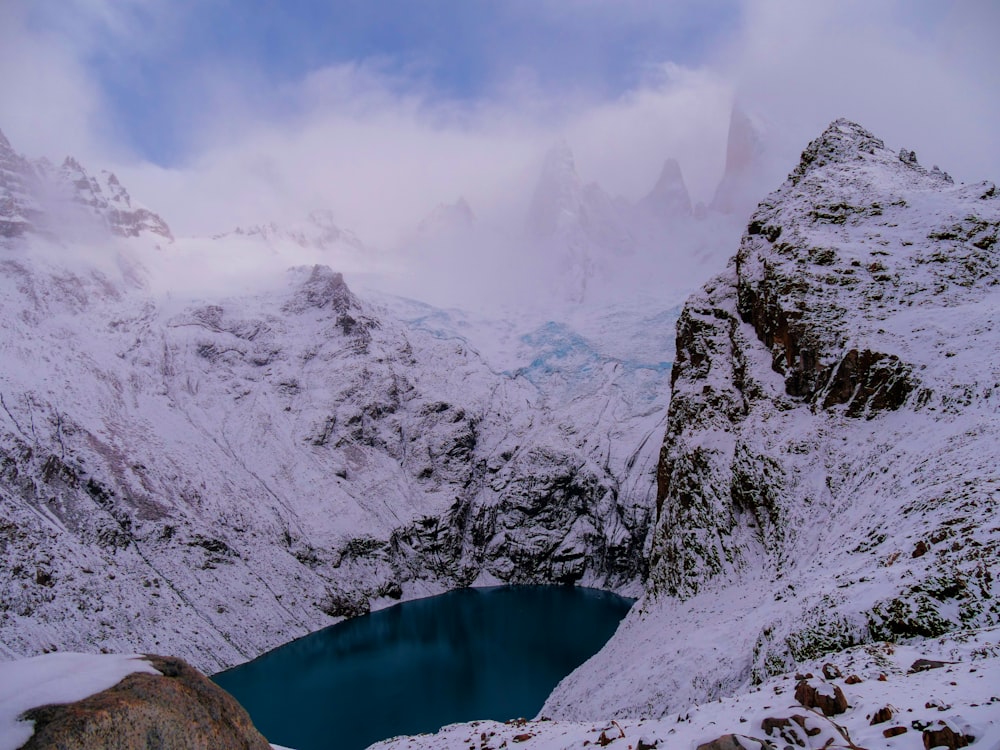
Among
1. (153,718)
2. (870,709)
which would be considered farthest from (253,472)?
(870,709)

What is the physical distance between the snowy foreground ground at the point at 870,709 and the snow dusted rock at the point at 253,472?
8853 cm

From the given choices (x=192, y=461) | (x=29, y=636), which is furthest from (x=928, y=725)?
(x=192, y=461)

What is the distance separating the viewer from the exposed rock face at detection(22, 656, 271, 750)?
712cm

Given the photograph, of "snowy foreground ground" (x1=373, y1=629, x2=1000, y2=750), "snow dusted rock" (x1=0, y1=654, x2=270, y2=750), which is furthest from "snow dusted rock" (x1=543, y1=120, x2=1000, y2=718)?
"snow dusted rock" (x1=0, y1=654, x2=270, y2=750)

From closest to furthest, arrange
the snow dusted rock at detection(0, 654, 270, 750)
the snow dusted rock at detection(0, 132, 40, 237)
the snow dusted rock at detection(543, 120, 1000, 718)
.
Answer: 1. the snow dusted rock at detection(0, 654, 270, 750)
2. the snow dusted rock at detection(543, 120, 1000, 718)
3. the snow dusted rock at detection(0, 132, 40, 237)

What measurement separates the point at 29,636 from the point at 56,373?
57.4 metres

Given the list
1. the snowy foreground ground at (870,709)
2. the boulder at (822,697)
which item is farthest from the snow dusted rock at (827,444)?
the boulder at (822,697)

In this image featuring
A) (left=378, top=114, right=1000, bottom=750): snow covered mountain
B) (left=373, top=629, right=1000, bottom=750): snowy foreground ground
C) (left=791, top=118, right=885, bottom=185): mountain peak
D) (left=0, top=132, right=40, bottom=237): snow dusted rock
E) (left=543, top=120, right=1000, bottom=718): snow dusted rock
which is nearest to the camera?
(left=373, top=629, right=1000, bottom=750): snowy foreground ground

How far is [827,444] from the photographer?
4431 cm

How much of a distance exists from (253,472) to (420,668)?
6266cm

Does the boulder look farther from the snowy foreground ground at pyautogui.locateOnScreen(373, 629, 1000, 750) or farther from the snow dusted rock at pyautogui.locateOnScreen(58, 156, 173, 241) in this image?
the snow dusted rock at pyautogui.locateOnScreen(58, 156, 173, 241)

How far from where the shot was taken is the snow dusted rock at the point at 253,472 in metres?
91.6

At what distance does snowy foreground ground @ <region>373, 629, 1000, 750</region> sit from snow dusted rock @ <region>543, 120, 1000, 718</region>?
150 inches

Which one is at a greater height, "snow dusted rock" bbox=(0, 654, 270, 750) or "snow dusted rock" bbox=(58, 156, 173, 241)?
"snow dusted rock" bbox=(58, 156, 173, 241)
